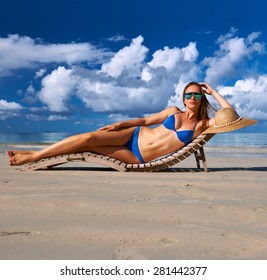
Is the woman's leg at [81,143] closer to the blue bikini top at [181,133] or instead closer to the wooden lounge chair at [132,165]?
the wooden lounge chair at [132,165]

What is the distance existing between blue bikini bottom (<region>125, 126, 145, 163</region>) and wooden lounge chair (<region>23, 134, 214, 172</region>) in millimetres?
179

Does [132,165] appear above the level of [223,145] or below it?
below

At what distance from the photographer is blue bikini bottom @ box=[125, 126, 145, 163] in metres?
6.78

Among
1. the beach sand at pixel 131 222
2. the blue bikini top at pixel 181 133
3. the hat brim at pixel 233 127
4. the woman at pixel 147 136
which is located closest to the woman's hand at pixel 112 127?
the woman at pixel 147 136

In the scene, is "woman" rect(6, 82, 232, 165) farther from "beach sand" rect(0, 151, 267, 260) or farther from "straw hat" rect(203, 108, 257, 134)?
"beach sand" rect(0, 151, 267, 260)

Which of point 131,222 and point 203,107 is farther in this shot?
point 203,107

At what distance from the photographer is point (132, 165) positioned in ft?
22.0

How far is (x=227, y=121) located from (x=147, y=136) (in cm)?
143

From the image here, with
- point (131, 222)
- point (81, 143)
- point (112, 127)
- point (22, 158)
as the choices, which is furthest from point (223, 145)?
point (131, 222)

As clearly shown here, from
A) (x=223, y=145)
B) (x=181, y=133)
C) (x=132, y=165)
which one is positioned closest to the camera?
(x=181, y=133)

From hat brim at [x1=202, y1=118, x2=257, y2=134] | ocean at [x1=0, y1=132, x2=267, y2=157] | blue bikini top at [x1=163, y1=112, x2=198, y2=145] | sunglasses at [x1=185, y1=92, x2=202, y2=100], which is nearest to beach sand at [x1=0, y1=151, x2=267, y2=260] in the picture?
hat brim at [x1=202, y1=118, x2=257, y2=134]

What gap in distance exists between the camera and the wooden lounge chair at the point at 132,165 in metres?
6.54

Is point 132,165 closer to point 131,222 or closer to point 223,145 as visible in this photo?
point 131,222
